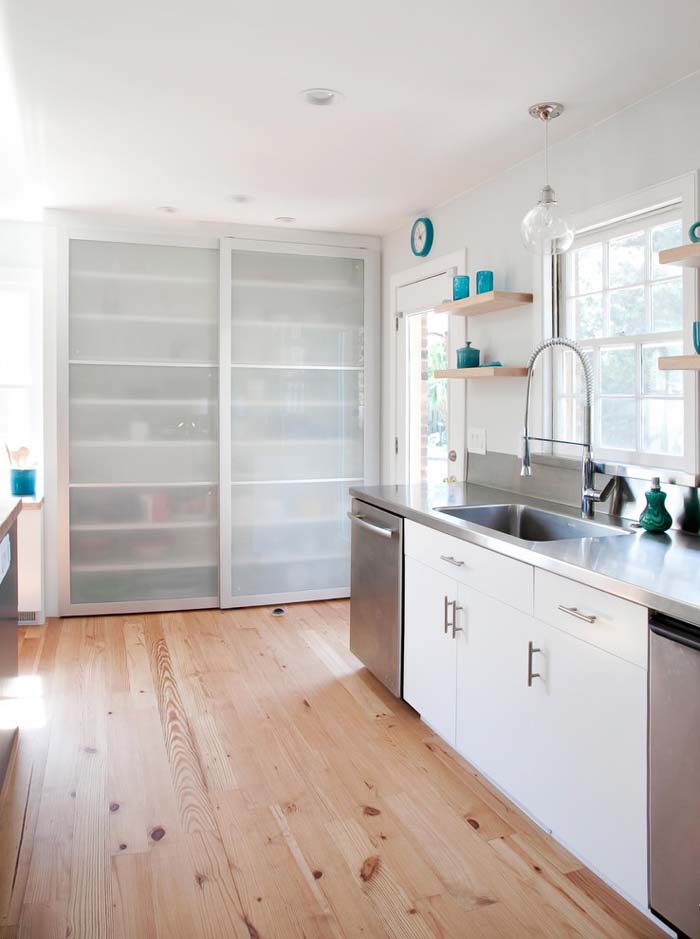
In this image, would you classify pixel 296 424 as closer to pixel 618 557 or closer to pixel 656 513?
pixel 656 513

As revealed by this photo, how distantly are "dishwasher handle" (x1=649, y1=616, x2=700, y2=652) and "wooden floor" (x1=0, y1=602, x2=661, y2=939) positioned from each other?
2.53ft

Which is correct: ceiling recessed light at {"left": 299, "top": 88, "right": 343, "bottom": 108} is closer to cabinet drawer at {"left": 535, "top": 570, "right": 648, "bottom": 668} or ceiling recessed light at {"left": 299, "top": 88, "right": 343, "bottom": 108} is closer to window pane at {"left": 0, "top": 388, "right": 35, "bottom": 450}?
cabinet drawer at {"left": 535, "top": 570, "right": 648, "bottom": 668}

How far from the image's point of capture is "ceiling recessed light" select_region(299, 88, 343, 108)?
2.62m

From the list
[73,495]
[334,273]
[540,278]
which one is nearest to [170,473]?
[73,495]

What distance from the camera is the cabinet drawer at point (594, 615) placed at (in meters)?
1.79

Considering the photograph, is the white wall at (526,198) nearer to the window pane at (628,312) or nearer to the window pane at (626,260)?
the window pane at (626,260)

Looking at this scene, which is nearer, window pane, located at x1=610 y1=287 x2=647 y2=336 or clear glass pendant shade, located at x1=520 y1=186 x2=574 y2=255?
clear glass pendant shade, located at x1=520 y1=186 x2=574 y2=255

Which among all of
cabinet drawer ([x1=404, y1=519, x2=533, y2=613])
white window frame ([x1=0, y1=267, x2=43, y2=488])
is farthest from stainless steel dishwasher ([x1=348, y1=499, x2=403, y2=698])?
white window frame ([x1=0, y1=267, x2=43, y2=488])

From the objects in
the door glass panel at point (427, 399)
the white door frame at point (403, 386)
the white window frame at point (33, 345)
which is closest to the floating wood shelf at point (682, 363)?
the white door frame at point (403, 386)

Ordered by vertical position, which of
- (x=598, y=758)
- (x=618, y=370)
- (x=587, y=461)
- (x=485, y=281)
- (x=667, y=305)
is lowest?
(x=598, y=758)

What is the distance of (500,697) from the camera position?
237cm

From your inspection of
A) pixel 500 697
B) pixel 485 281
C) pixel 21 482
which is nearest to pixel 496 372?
pixel 485 281

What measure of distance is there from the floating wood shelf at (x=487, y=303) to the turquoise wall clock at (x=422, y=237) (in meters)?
0.69

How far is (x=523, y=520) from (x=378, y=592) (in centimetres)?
69
